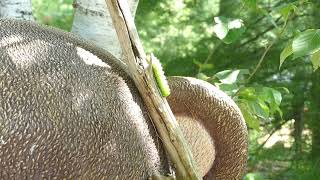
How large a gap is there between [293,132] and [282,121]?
0.46 feet

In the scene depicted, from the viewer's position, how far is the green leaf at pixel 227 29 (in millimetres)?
1558

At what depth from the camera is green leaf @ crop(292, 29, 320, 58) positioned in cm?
128

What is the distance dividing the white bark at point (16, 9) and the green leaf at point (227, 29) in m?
0.51

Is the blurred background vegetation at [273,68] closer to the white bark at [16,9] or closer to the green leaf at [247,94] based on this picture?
the green leaf at [247,94]

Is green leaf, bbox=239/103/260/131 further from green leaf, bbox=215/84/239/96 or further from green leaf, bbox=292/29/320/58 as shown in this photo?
green leaf, bbox=292/29/320/58

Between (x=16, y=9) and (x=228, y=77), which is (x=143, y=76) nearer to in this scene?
(x=16, y=9)

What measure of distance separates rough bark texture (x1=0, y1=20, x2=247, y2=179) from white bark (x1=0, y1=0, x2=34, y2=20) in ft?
1.01

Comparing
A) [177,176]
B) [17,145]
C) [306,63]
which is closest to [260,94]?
[177,176]

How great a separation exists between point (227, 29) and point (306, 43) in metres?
0.31

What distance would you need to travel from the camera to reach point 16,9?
134 cm

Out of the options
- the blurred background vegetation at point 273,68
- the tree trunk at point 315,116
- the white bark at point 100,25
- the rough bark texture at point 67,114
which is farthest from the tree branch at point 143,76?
the tree trunk at point 315,116

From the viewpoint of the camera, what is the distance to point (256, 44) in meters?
2.75

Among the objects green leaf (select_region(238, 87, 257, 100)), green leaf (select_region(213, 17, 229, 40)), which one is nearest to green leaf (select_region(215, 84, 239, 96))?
green leaf (select_region(238, 87, 257, 100))

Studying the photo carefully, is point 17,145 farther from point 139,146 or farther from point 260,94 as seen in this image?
point 260,94
